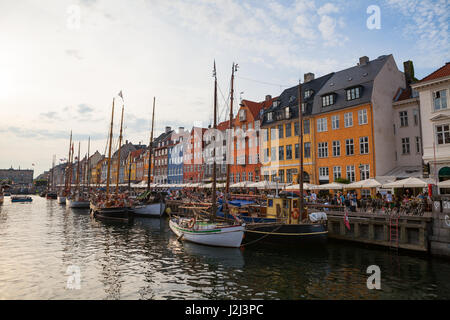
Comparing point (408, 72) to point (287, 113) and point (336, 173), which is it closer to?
point (287, 113)

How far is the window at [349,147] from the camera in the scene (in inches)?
1388

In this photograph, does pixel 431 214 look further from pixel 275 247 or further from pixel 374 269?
pixel 275 247

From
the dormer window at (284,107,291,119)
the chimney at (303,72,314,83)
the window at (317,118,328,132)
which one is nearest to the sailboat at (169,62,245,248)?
the window at (317,118,328,132)

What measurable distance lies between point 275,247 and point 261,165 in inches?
1117

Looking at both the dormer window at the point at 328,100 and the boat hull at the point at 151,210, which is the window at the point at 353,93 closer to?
the dormer window at the point at 328,100

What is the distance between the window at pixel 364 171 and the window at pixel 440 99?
941 centimetres

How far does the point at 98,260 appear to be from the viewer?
17266 millimetres

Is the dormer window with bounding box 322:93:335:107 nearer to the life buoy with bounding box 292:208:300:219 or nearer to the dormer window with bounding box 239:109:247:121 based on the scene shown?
the dormer window with bounding box 239:109:247:121

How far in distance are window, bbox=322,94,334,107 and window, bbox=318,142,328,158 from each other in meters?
5.21

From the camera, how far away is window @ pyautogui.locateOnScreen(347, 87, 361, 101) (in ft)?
116

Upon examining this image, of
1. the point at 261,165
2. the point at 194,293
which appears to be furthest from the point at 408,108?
the point at 194,293

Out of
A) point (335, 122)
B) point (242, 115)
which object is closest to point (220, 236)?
point (335, 122)

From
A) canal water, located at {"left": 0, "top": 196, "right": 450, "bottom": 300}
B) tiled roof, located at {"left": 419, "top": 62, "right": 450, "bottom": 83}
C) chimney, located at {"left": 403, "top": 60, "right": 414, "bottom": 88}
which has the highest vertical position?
chimney, located at {"left": 403, "top": 60, "right": 414, "bottom": 88}

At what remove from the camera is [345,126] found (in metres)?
36.2
